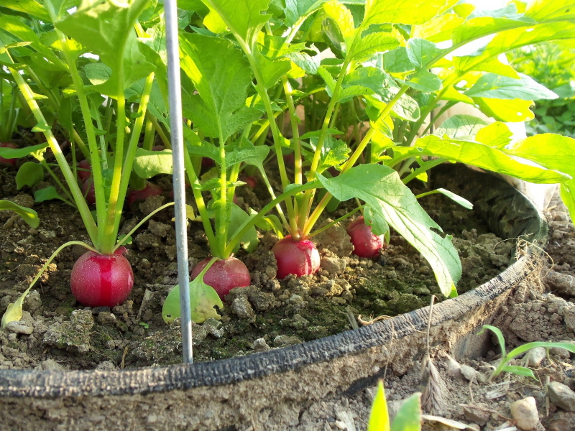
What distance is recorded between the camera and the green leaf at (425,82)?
0.86 meters

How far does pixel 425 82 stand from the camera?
870 mm

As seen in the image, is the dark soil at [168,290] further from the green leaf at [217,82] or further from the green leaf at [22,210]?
the green leaf at [217,82]

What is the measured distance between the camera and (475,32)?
2.87ft

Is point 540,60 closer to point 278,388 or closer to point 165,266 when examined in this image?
point 165,266

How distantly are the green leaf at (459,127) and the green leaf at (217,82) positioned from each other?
0.43 meters

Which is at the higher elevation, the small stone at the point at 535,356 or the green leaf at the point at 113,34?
the green leaf at the point at 113,34

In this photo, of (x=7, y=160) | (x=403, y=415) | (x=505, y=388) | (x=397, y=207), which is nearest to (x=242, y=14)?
(x=397, y=207)

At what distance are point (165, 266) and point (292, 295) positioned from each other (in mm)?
281

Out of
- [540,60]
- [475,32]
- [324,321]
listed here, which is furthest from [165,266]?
[540,60]

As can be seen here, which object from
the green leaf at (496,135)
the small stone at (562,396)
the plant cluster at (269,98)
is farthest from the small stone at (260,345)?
the green leaf at (496,135)

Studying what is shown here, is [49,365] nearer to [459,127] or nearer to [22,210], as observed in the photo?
[22,210]

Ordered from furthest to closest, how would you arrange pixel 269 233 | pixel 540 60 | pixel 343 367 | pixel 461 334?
pixel 540 60, pixel 269 233, pixel 461 334, pixel 343 367

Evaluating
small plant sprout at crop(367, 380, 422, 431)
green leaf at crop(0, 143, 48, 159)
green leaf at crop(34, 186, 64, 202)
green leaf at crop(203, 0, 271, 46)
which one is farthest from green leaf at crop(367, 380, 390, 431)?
green leaf at crop(34, 186, 64, 202)

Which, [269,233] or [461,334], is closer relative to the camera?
[461,334]
